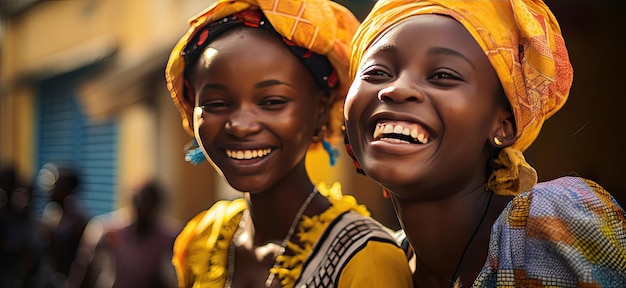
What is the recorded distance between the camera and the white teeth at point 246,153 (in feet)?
7.42

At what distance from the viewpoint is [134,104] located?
295 inches

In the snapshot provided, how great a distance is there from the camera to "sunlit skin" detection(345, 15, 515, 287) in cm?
175

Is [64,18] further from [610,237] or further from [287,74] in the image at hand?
[610,237]

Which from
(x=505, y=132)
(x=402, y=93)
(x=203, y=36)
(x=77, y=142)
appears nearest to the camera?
(x=402, y=93)

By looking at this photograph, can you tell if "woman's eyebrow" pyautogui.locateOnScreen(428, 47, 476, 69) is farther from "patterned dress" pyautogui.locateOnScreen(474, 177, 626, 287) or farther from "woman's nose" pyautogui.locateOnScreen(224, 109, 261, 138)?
"woman's nose" pyautogui.locateOnScreen(224, 109, 261, 138)

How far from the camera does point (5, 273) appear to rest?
591 centimetres

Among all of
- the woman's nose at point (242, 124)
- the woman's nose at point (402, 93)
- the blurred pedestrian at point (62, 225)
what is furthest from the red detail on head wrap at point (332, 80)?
the blurred pedestrian at point (62, 225)

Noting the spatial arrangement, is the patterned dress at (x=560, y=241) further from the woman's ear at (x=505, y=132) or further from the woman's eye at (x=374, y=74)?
the woman's eye at (x=374, y=74)

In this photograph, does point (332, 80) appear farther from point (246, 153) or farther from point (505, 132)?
point (505, 132)

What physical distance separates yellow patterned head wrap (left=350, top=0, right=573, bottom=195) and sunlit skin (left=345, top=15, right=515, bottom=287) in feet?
0.09

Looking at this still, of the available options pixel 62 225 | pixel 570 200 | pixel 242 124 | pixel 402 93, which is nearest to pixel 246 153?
pixel 242 124

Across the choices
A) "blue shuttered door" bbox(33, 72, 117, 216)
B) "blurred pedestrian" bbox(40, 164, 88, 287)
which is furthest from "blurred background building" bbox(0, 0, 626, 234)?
"blurred pedestrian" bbox(40, 164, 88, 287)

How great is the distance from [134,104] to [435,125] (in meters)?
6.14

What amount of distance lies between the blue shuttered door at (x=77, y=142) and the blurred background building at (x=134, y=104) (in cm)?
2
